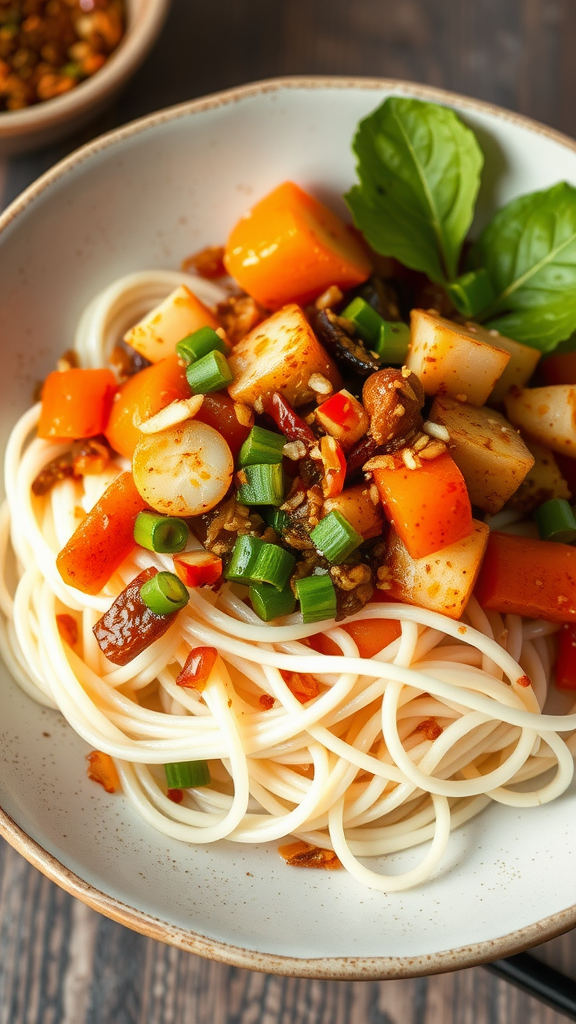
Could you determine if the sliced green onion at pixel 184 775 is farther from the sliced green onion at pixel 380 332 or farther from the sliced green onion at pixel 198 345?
the sliced green onion at pixel 380 332

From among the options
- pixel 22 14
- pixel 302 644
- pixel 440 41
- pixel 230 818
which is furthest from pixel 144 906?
pixel 440 41

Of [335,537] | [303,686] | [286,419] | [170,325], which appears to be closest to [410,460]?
[335,537]

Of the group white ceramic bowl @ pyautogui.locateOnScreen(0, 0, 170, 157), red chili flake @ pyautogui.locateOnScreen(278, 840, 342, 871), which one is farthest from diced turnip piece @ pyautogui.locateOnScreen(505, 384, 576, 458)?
white ceramic bowl @ pyautogui.locateOnScreen(0, 0, 170, 157)

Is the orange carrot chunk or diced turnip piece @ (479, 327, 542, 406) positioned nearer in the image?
the orange carrot chunk

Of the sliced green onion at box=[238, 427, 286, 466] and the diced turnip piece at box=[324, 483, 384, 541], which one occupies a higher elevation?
the sliced green onion at box=[238, 427, 286, 466]

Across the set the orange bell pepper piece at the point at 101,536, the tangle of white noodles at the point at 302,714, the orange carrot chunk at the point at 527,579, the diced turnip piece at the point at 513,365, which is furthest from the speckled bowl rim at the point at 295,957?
the diced turnip piece at the point at 513,365

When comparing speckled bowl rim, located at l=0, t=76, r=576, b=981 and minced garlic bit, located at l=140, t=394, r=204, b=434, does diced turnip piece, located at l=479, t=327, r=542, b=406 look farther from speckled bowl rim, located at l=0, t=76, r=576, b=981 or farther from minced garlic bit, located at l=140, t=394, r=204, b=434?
speckled bowl rim, located at l=0, t=76, r=576, b=981

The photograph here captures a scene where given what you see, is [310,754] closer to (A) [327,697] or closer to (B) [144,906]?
(A) [327,697]
